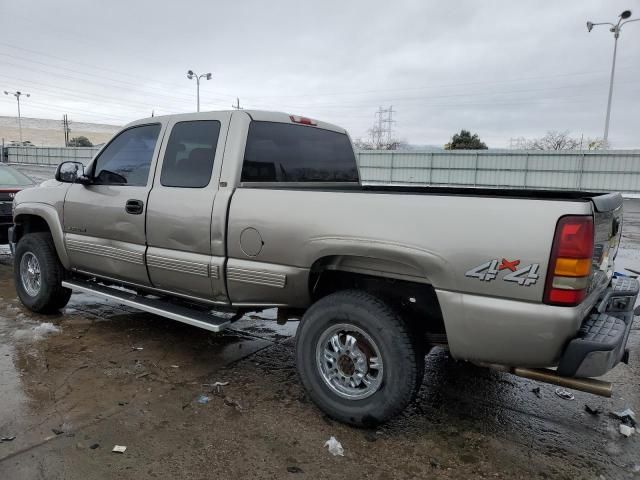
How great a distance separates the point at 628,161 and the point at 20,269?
81.0ft

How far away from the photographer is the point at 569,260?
2424 mm

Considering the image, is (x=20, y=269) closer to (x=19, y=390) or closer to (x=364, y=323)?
(x=19, y=390)

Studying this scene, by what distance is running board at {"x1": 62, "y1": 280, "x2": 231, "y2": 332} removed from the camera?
3.72 metres

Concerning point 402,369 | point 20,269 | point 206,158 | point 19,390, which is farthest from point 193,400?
point 20,269

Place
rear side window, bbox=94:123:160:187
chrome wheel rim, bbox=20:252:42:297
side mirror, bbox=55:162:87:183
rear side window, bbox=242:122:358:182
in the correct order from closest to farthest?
1. rear side window, bbox=242:122:358:182
2. rear side window, bbox=94:123:160:187
3. side mirror, bbox=55:162:87:183
4. chrome wheel rim, bbox=20:252:42:297

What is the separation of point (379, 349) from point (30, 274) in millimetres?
4289

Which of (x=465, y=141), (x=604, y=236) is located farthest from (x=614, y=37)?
(x=604, y=236)

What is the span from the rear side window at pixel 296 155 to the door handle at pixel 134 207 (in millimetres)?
1021

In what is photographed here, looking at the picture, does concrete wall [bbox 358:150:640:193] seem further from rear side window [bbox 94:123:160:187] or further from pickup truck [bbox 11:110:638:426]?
pickup truck [bbox 11:110:638:426]

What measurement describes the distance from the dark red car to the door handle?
4952 mm

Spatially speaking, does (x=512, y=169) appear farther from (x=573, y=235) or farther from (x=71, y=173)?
(x=573, y=235)

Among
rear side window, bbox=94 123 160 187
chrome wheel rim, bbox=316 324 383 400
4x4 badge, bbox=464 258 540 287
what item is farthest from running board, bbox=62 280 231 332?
4x4 badge, bbox=464 258 540 287

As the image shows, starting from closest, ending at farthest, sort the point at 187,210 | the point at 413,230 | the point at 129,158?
the point at 413,230 < the point at 187,210 < the point at 129,158

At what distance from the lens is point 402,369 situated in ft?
9.57
